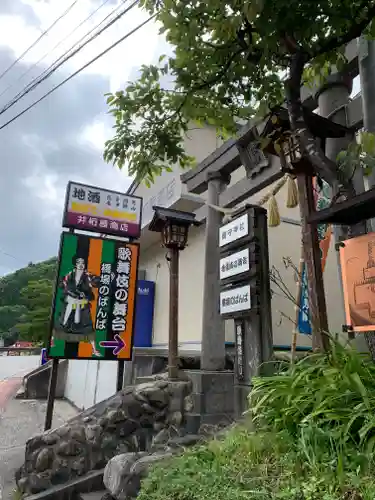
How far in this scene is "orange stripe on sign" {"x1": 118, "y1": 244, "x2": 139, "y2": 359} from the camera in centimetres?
713

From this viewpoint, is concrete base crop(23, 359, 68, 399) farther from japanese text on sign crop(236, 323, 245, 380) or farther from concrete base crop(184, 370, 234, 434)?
japanese text on sign crop(236, 323, 245, 380)

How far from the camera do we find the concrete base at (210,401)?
16.3 feet

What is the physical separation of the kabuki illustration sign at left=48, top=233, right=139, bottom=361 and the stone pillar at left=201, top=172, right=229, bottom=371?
172cm

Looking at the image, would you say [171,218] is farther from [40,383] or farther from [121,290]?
[40,383]

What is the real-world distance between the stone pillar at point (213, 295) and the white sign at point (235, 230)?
1298 mm

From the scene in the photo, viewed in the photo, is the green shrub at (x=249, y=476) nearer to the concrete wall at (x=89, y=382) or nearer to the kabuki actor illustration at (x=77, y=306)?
the kabuki actor illustration at (x=77, y=306)

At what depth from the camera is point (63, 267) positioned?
6.91 meters

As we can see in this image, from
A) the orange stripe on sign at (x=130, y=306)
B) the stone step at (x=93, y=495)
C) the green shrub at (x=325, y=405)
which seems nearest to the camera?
the green shrub at (x=325, y=405)

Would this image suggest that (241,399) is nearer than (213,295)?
Yes

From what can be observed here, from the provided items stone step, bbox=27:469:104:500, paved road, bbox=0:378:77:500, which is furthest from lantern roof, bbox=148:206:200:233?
paved road, bbox=0:378:77:500

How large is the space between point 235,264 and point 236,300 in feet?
1.50

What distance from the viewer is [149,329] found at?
40.3 ft

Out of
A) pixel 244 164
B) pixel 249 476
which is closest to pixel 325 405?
pixel 249 476

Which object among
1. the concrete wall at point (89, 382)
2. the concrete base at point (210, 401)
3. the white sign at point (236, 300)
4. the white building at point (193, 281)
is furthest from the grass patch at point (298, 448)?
the concrete wall at point (89, 382)
